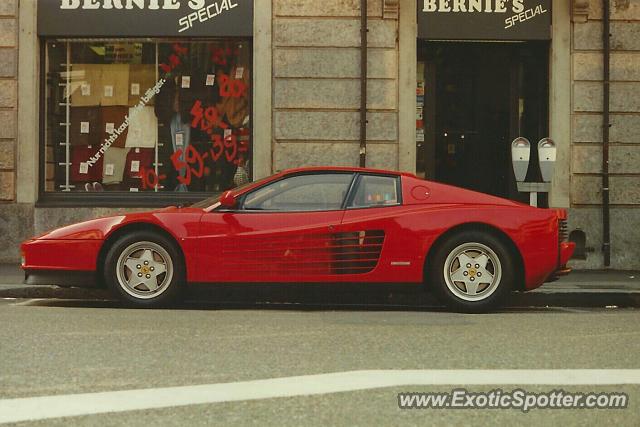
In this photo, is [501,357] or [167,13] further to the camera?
[167,13]

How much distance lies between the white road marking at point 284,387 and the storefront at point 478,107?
918cm

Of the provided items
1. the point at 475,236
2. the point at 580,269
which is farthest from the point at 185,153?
the point at 475,236

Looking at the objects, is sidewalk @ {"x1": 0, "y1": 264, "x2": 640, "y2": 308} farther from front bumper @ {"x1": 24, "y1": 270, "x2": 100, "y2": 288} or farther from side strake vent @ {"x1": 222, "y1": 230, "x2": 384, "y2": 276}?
front bumper @ {"x1": 24, "y1": 270, "x2": 100, "y2": 288}

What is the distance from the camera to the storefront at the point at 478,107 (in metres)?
14.3

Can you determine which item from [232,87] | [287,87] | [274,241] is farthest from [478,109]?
[274,241]

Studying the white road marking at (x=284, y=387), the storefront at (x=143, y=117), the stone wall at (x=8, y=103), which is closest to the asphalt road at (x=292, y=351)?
the white road marking at (x=284, y=387)

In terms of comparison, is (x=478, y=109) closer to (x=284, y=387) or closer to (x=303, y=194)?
(x=303, y=194)

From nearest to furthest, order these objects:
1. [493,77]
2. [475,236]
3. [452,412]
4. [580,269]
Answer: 1. [452,412]
2. [475,236]
3. [580,269]
4. [493,77]

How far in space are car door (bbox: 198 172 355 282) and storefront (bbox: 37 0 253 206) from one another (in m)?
5.39

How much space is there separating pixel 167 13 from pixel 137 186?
7.78ft

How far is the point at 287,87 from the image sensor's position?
13.8m

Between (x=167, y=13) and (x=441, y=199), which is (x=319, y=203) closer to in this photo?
(x=441, y=199)

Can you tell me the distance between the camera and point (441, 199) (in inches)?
342

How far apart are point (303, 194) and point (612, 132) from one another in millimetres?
6501
